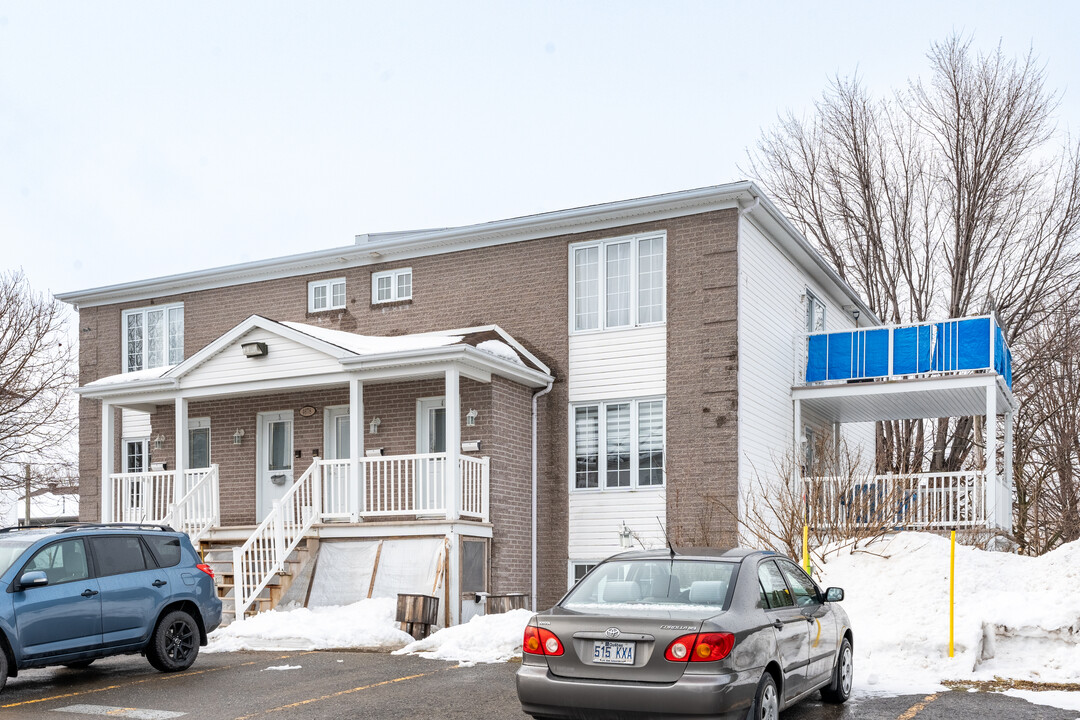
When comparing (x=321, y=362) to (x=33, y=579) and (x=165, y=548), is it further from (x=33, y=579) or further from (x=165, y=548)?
(x=33, y=579)

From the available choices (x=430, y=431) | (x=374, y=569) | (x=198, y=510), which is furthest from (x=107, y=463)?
(x=374, y=569)

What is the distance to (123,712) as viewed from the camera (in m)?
9.64

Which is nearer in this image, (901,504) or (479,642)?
(479,642)

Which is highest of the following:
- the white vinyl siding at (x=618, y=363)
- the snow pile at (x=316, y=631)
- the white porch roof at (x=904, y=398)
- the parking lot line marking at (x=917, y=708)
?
the white vinyl siding at (x=618, y=363)

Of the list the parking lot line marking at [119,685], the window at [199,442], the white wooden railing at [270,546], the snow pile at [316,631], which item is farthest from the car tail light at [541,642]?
the window at [199,442]

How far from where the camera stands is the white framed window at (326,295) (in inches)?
853

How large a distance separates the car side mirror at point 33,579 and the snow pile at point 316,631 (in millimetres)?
3739

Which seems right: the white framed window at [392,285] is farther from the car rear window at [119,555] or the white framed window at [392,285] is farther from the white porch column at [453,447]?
the car rear window at [119,555]

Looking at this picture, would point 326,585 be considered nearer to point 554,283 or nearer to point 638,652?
point 554,283

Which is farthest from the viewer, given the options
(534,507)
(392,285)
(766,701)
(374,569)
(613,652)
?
(392,285)

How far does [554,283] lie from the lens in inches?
762

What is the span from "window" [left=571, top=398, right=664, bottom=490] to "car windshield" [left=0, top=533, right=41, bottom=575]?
956 cm

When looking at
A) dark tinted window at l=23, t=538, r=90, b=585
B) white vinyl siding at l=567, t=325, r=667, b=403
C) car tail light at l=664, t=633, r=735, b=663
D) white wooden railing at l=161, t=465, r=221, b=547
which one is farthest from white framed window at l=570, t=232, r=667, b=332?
car tail light at l=664, t=633, r=735, b=663

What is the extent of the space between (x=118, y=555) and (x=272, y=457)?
8798 millimetres
